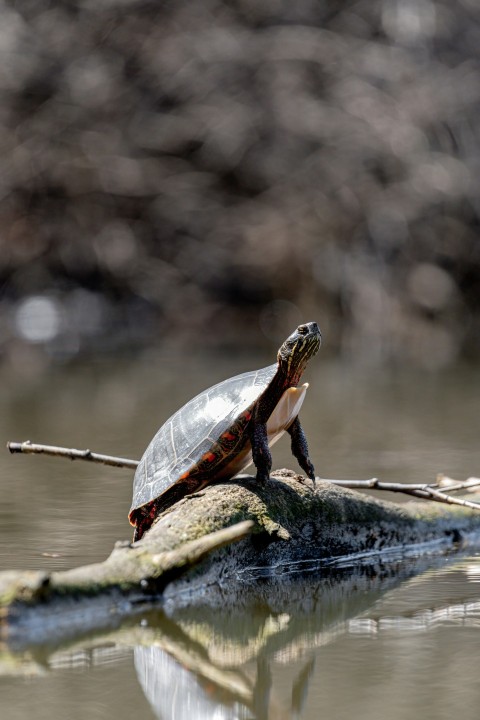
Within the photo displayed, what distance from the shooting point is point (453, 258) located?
13.8 meters

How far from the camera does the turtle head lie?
3373mm

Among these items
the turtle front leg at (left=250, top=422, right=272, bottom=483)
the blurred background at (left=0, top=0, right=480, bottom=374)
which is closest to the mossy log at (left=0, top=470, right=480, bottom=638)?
the turtle front leg at (left=250, top=422, right=272, bottom=483)

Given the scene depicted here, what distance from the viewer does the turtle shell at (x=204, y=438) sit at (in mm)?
3373

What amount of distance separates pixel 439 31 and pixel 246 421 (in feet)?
39.3

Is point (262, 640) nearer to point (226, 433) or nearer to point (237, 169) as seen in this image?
point (226, 433)

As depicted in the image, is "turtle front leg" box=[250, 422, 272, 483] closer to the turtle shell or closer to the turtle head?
the turtle shell

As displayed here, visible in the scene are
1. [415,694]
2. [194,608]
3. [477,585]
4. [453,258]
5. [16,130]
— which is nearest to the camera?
[415,694]

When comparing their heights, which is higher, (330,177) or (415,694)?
→ (330,177)

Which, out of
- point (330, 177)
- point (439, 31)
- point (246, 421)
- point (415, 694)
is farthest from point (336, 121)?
point (415, 694)

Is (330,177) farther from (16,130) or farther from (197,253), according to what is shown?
(16,130)

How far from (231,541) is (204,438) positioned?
0.56m

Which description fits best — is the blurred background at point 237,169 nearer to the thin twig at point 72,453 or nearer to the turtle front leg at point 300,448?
the thin twig at point 72,453

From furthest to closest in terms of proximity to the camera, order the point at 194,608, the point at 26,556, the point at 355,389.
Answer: the point at 355,389 < the point at 26,556 < the point at 194,608

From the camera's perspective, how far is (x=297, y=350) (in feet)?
11.1
